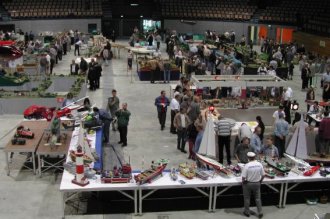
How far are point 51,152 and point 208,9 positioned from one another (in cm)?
3143

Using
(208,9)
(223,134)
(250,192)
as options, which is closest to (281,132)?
(223,134)

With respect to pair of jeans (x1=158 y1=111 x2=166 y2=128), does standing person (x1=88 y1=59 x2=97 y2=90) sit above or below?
above

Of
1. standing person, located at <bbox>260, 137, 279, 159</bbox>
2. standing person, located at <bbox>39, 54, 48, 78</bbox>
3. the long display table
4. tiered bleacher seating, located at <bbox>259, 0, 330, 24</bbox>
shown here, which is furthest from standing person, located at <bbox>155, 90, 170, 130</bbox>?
tiered bleacher seating, located at <bbox>259, 0, 330, 24</bbox>

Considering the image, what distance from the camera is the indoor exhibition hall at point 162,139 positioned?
9.61 meters

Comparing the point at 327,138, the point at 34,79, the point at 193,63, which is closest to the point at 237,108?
the point at 327,138

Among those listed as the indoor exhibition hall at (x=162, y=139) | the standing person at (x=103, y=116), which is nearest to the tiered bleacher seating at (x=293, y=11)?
the indoor exhibition hall at (x=162, y=139)

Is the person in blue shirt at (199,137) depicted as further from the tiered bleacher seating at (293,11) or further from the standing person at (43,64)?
the tiered bleacher seating at (293,11)

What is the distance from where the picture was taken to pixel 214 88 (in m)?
16.3

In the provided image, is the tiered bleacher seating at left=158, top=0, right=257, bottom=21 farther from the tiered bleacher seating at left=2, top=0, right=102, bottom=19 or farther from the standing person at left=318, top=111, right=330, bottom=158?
the standing person at left=318, top=111, right=330, bottom=158

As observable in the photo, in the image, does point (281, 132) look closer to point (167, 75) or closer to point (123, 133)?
point (123, 133)

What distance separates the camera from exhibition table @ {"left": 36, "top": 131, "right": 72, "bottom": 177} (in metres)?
10.9

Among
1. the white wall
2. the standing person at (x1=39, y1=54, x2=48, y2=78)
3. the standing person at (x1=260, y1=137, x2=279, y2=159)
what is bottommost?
the standing person at (x1=260, y1=137, x2=279, y2=159)

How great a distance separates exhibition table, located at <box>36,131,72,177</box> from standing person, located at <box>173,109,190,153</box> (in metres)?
2.83

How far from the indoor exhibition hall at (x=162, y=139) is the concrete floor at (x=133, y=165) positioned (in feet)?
0.10
